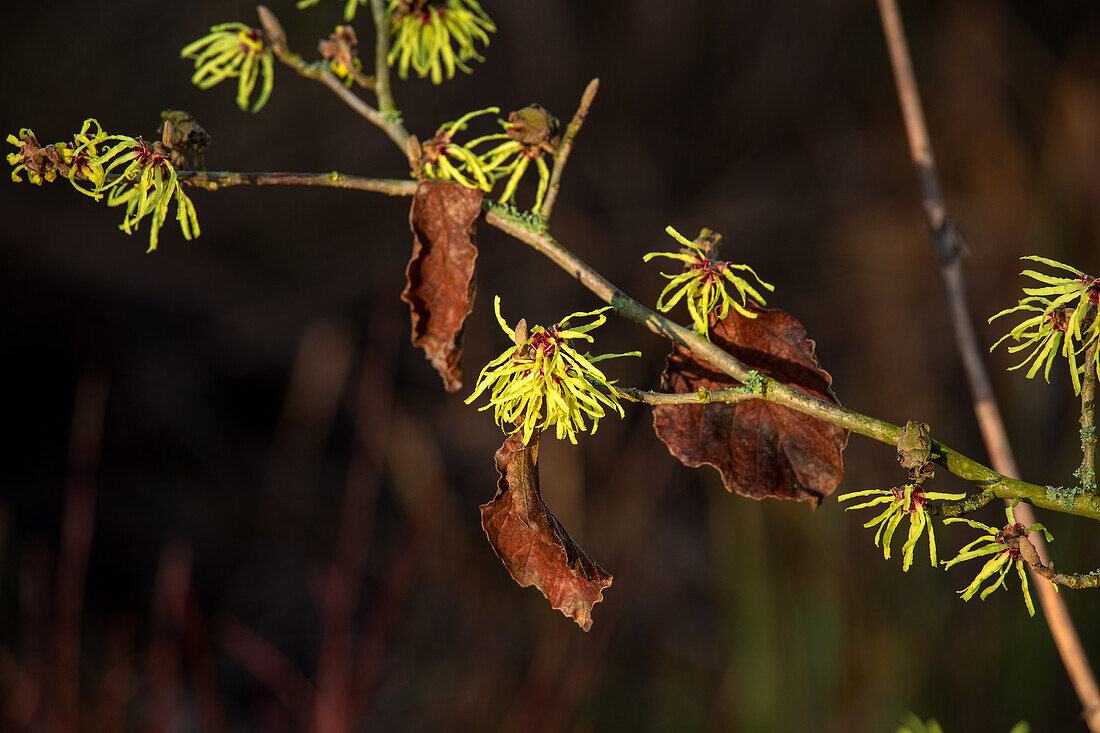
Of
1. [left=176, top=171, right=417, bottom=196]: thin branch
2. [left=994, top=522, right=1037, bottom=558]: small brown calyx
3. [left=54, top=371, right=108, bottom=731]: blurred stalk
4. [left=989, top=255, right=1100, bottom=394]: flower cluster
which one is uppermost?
[left=989, top=255, right=1100, bottom=394]: flower cluster

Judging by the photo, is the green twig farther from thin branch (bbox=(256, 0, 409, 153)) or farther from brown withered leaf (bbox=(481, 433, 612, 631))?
thin branch (bbox=(256, 0, 409, 153))

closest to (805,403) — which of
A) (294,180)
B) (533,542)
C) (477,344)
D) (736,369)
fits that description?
(736,369)

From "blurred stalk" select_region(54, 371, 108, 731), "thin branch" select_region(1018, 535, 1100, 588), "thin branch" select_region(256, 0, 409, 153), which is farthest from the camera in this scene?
"blurred stalk" select_region(54, 371, 108, 731)

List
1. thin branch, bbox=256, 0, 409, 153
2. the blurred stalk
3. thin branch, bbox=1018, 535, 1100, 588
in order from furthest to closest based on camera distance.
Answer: the blurred stalk → thin branch, bbox=256, 0, 409, 153 → thin branch, bbox=1018, 535, 1100, 588

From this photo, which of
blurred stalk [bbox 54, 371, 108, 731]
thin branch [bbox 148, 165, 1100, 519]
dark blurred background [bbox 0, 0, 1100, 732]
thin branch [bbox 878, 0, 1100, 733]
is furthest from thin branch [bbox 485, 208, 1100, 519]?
blurred stalk [bbox 54, 371, 108, 731]

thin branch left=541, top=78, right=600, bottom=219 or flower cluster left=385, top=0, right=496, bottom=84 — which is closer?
thin branch left=541, top=78, right=600, bottom=219

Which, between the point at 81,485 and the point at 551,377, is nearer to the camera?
the point at 551,377

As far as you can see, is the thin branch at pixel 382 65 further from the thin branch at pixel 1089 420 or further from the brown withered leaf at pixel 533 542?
the thin branch at pixel 1089 420

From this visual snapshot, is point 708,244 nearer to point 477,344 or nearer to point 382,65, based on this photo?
point 382,65
